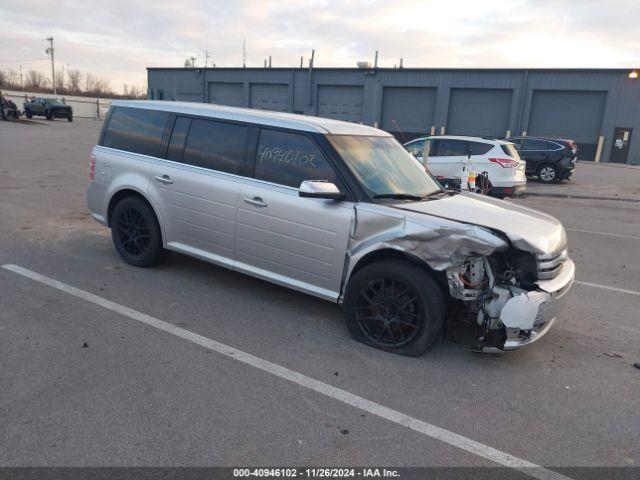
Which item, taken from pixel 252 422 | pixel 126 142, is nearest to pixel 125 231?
pixel 126 142

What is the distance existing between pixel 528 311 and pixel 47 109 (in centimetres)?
4704

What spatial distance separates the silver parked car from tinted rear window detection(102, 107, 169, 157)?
0.02 meters

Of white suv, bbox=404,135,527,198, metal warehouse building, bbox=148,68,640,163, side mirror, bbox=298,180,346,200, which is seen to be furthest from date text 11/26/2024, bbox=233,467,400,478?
metal warehouse building, bbox=148,68,640,163

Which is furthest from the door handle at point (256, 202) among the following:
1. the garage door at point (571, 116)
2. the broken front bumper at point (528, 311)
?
the garage door at point (571, 116)

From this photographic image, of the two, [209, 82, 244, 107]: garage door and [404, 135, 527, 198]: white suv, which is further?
[209, 82, 244, 107]: garage door

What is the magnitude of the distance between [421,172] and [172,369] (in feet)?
10.2

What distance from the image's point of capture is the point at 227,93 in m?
45.9

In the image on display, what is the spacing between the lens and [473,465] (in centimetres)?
284

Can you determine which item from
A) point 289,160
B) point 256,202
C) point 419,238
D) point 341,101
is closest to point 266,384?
point 419,238

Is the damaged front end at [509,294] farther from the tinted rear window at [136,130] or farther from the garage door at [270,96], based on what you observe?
the garage door at [270,96]

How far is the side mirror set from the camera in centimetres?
411

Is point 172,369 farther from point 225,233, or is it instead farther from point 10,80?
point 10,80

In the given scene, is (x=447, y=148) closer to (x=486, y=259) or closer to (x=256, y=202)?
(x=256, y=202)

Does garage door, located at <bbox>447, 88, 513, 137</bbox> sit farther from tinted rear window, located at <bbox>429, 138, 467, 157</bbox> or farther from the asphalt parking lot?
the asphalt parking lot
